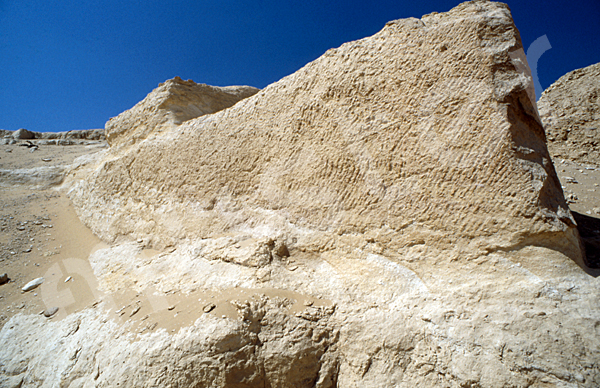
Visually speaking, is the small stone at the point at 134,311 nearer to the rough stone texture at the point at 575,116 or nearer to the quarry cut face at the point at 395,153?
the quarry cut face at the point at 395,153

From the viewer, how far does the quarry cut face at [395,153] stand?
1.96 metres

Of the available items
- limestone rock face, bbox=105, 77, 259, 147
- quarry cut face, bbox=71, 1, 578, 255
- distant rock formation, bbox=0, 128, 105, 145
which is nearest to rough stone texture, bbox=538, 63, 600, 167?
quarry cut face, bbox=71, 1, 578, 255

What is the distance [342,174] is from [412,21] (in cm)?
136

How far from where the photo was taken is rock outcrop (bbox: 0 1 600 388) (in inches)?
70.9

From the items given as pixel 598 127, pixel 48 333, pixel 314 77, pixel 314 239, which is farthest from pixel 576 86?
pixel 48 333

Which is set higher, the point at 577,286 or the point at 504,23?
the point at 504,23

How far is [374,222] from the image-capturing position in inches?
92.4

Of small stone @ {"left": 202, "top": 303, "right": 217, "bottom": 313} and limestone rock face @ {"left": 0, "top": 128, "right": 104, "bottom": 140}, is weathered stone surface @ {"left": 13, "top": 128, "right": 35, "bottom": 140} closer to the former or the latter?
limestone rock face @ {"left": 0, "top": 128, "right": 104, "bottom": 140}

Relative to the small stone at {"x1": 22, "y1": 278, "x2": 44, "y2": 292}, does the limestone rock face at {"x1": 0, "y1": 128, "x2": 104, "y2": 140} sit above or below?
above

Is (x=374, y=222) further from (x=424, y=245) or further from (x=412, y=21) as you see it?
(x=412, y=21)

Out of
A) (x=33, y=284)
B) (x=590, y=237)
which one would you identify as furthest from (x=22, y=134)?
(x=590, y=237)

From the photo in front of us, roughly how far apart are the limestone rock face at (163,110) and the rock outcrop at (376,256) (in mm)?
1848

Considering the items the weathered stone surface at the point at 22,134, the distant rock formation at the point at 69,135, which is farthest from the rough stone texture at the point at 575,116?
the weathered stone surface at the point at 22,134

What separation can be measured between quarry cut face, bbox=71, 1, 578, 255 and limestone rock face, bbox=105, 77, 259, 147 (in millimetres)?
1184
